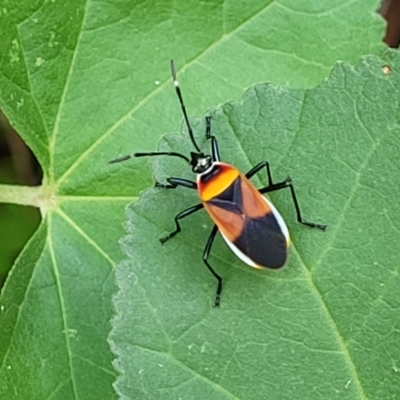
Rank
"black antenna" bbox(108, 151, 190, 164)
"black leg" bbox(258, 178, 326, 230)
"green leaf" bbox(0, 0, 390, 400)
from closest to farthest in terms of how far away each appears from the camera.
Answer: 1. "black leg" bbox(258, 178, 326, 230)
2. "black antenna" bbox(108, 151, 190, 164)
3. "green leaf" bbox(0, 0, 390, 400)

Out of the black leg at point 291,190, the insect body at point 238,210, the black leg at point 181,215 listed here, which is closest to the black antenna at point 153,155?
the insect body at point 238,210

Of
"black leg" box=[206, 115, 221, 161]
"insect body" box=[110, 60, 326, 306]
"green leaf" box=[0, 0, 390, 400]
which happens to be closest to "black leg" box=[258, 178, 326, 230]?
"insect body" box=[110, 60, 326, 306]

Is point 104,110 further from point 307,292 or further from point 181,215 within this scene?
point 307,292

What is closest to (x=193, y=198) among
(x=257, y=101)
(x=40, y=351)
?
(x=257, y=101)

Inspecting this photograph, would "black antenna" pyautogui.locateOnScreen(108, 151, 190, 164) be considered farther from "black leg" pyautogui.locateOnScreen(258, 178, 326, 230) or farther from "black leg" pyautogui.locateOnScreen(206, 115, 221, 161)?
"black leg" pyautogui.locateOnScreen(258, 178, 326, 230)

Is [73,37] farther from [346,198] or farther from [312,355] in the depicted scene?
[312,355]

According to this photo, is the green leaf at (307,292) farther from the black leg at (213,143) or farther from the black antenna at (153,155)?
the black antenna at (153,155)

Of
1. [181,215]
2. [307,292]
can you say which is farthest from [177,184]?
[307,292]

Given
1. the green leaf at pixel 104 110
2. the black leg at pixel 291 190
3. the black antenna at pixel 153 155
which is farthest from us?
the green leaf at pixel 104 110
